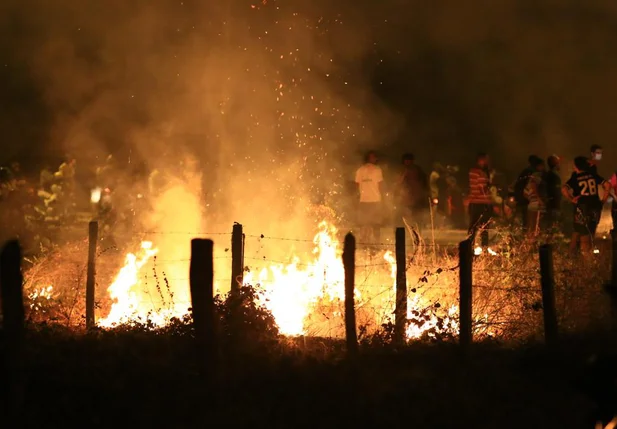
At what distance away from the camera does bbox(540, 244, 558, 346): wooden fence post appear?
7293mm

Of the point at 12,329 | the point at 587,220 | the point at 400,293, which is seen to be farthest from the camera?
the point at 587,220

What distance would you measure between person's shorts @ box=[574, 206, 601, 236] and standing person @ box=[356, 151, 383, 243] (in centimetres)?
346

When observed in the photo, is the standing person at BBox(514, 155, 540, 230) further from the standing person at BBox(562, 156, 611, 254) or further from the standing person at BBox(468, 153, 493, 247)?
the standing person at BBox(562, 156, 611, 254)

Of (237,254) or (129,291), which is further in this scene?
(129,291)

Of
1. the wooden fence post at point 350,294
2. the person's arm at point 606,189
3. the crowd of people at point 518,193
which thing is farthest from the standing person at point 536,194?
the wooden fence post at point 350,294

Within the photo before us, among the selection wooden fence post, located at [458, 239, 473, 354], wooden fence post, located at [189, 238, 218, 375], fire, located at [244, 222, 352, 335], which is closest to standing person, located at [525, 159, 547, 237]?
fire, located at [244, 222, 352, 335]

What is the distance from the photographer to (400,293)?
779 cm

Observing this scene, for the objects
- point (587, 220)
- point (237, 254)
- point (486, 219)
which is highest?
point (486, 219)

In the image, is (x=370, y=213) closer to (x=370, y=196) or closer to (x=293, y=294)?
(x=370, y=196)

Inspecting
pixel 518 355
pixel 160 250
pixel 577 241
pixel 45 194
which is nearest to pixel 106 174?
pixel 45 194

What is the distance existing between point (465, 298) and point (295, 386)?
1974mm

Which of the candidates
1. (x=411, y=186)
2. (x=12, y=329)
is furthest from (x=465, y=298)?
(x=411, y=186)

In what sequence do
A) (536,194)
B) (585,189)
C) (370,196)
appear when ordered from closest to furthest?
1. (585,189)
2. (536,194)
3. (370,196)

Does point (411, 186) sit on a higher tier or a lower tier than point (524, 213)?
higher
